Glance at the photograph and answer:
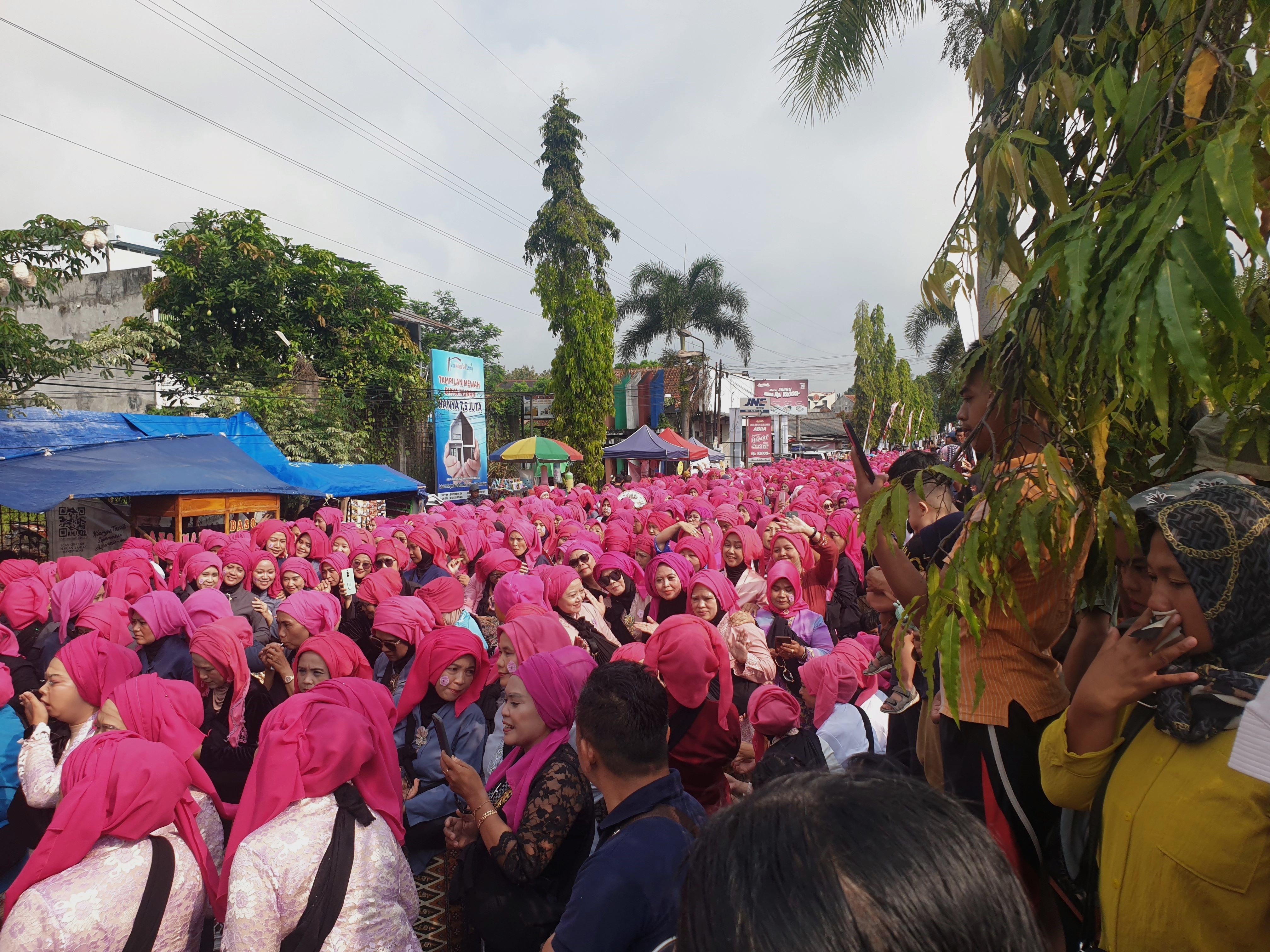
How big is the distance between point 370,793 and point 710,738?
137 centimetres

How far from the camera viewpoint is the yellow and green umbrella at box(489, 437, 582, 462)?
20156mm

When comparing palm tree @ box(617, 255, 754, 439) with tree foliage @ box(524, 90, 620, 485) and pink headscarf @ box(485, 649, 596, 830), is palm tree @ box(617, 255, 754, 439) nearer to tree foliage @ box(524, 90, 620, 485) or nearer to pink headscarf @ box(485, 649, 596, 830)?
tree foliage @ box(524, 90, 620, 485)

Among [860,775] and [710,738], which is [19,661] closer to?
[710,738]

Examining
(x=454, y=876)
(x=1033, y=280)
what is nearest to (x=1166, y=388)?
(x=1033, y=280)

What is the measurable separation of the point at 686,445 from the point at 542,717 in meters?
25.2

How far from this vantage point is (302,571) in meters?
6.78

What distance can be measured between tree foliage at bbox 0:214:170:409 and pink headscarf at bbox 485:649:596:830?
1275cm

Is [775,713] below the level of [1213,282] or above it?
below

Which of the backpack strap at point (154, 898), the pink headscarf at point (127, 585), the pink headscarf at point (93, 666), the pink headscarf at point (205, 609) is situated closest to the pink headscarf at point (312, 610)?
the pink headscarf at point (205, 609)

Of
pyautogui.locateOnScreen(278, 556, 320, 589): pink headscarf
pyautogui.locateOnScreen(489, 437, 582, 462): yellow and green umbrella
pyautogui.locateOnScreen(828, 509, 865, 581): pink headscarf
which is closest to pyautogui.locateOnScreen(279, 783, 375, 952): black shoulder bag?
pyautogui.locateOnScreen(278, 556, 320, 589): pink headscarf

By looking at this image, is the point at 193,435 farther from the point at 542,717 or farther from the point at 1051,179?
the point at 1051,179

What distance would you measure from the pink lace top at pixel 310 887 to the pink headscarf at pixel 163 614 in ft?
10.3

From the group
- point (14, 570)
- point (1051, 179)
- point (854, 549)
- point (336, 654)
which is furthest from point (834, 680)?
point (14, 570)

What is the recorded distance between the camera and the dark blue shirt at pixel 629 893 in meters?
1.74
